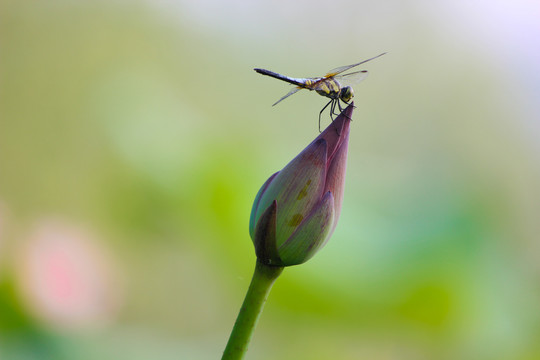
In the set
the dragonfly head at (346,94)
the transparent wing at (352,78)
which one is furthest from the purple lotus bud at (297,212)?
the transparent wing at (352,78)

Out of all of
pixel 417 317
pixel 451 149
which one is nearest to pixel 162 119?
pixel 417 317

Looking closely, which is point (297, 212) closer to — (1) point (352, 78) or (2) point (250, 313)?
(2) point (250, 313)

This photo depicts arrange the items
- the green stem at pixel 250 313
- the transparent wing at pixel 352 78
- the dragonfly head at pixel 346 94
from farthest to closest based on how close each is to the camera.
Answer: the transparent wing at pixel 352 78, the dragonfly head at pixel 346 94, the green stem at pixel 250 313

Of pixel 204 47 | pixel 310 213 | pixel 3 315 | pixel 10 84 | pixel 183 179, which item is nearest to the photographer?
pixel 310 213

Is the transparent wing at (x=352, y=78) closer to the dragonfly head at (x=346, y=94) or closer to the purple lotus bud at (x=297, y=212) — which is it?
the dragonfly head at (x=346, y=94)

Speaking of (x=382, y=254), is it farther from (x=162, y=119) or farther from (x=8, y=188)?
(x=8, y=188)

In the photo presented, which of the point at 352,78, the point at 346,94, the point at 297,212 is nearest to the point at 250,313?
the point at 297,212
